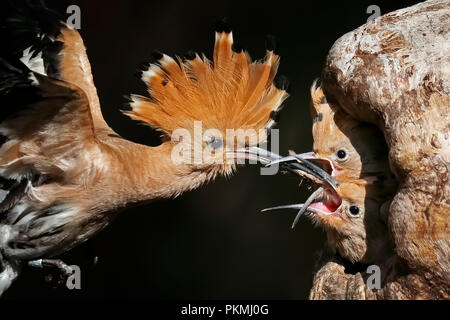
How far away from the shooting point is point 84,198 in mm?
3314

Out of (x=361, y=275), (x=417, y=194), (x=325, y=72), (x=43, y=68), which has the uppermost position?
(x=43, y=68)

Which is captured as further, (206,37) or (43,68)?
(206,37)

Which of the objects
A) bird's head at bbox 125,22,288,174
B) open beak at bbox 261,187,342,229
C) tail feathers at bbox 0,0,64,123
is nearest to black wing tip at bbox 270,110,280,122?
bird's head at bbox 125,22,288,174

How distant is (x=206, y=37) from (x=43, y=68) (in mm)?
1310

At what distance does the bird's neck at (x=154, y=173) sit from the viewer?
3.33 metres

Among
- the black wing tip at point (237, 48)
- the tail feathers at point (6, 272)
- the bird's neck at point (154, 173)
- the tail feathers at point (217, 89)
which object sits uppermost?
the black wing tip at point (237, 48)

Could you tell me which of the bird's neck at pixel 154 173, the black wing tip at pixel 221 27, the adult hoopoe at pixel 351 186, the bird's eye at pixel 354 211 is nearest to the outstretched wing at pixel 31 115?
the bird's neck at pixel 154 173

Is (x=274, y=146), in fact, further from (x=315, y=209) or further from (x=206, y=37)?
(x=206, y=37)

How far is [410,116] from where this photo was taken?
9.01 ft

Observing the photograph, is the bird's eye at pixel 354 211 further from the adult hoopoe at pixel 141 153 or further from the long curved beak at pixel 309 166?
the adult hoopoe at pixel 141 153

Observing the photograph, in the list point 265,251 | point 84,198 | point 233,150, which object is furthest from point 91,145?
point 265,251

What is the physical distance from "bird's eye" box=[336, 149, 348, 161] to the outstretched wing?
997 mm

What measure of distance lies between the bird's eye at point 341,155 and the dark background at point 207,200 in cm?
144

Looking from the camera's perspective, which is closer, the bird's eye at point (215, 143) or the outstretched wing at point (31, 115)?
the outstretched wing at point (31, 115)
